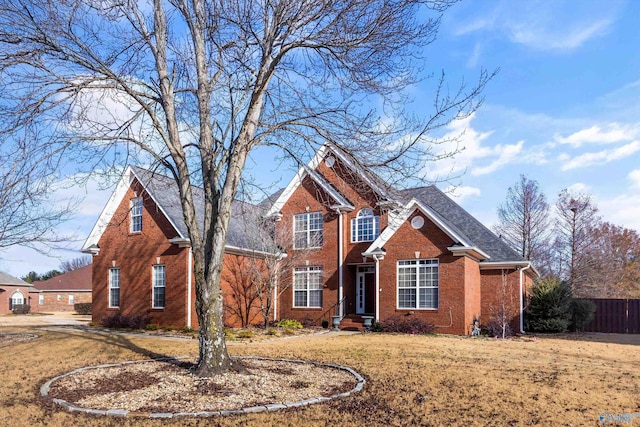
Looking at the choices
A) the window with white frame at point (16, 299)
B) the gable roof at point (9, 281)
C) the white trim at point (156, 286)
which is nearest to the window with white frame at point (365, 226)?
the white trim at point (156, 286)

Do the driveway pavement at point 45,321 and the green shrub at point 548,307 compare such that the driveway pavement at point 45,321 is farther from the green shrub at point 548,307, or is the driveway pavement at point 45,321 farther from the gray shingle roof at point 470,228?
the green shrub at point 548,307

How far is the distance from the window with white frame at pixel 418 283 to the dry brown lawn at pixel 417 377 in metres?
3.05

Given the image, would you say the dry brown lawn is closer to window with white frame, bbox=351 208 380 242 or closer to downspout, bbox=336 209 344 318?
downspout, bbox=336 209 344 318

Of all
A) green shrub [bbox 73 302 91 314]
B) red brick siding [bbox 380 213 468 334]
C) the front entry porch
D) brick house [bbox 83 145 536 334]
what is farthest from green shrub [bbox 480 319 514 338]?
green shrub [bbox 73 302 91 314]

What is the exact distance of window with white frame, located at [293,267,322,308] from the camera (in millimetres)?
23755

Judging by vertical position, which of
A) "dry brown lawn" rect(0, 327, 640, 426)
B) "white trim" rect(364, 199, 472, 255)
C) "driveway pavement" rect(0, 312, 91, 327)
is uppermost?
"white trim" rect(364, 199, 472, 255)

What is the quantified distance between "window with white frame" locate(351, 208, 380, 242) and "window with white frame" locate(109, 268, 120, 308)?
37.1 ft

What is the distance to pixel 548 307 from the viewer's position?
22.1m

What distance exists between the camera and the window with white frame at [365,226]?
22.9 meters

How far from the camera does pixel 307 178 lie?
24.4 meters

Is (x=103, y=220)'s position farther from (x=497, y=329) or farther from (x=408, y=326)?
(x=497, y=329)

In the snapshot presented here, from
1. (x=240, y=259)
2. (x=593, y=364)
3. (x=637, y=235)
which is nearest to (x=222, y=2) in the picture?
(x=593, y=364)

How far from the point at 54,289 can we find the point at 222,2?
5113 centimetres

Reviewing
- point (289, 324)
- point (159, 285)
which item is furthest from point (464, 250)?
point (159, 285)
